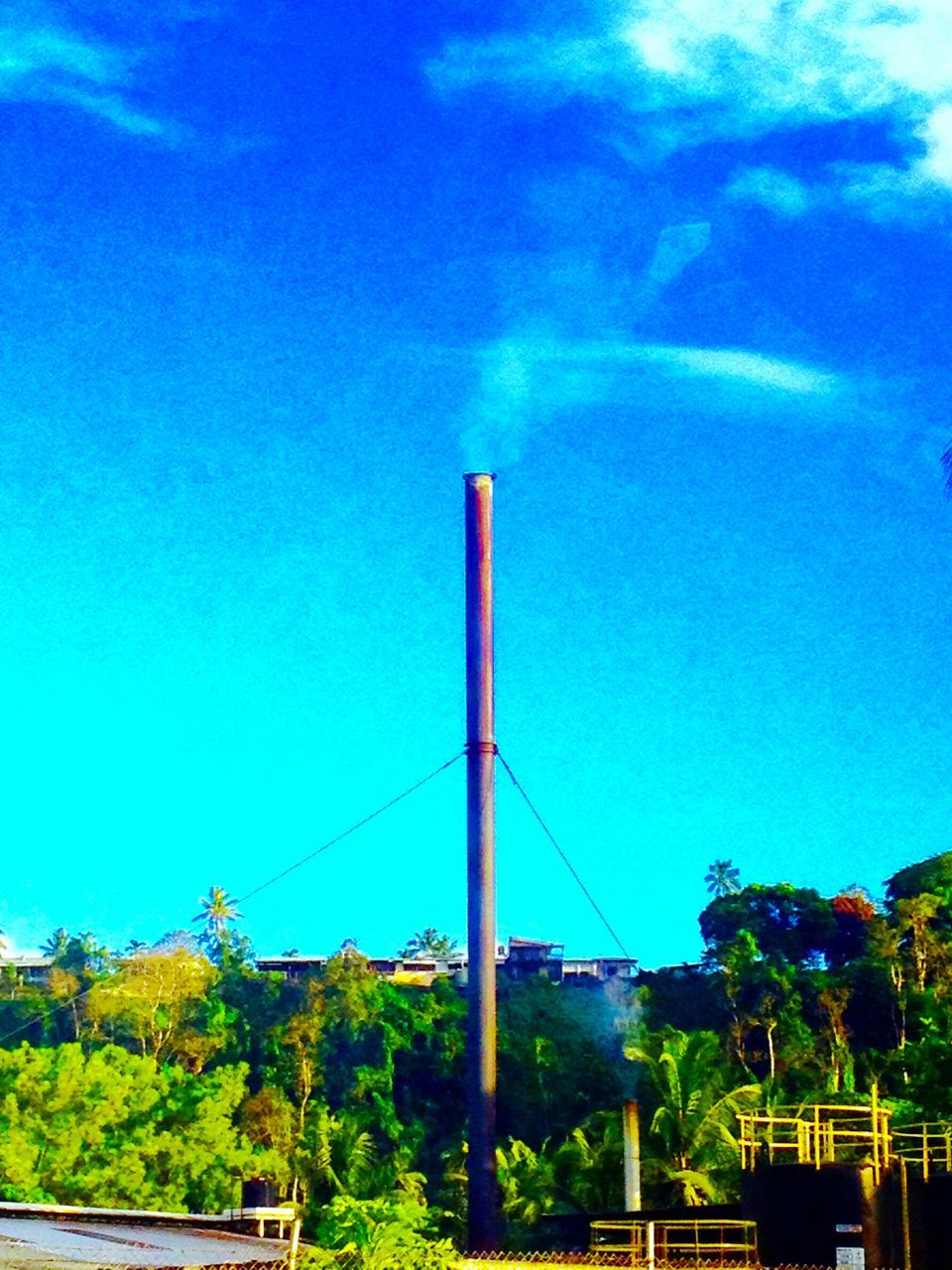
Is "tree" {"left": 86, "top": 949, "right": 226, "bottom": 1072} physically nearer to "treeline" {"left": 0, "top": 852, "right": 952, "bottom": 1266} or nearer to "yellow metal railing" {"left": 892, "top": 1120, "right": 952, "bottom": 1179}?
"treeline" {"left": 0, "top": 852, "right": 952, "bottom": 1266}

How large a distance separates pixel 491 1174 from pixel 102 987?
57129 mm

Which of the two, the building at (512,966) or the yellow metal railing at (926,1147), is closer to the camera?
the yellow metal railing at (926,1147)

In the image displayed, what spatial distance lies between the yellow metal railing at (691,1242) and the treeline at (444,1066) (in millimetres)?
10625

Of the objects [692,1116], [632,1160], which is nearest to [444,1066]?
[692,1116]

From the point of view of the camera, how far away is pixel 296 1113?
236 ft

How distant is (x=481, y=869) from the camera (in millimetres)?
27641

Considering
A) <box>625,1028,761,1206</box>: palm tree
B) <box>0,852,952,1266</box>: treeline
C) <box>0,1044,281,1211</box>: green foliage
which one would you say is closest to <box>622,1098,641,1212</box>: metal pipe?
<box>0,852,952,1266</box>: treeline

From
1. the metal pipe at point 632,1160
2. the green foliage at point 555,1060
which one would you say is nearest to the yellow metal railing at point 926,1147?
the metal pipe at point 632,1160

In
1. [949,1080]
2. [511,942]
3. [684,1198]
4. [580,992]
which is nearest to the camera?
[949,1080]

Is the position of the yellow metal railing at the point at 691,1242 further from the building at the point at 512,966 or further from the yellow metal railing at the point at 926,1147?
the building at the point at 512,966

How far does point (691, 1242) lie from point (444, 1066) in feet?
162

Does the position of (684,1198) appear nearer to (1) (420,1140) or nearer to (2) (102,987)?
(1) (420,1140)

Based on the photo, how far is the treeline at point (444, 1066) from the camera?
5013 centimetres

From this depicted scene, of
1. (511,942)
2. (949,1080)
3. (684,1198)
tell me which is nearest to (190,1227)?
(949,1080)
